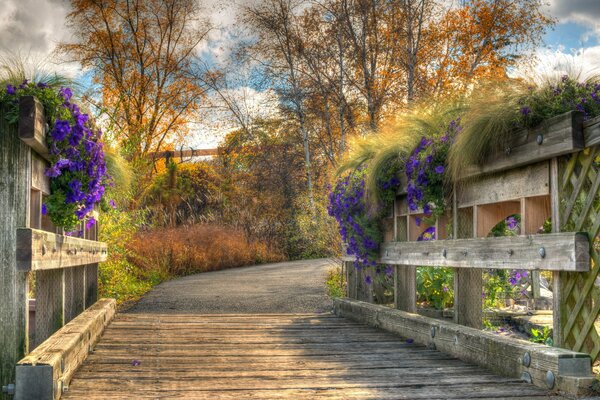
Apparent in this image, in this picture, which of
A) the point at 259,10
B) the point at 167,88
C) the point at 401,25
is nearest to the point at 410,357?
the point at 401,25

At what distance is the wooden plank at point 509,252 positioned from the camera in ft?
11.0

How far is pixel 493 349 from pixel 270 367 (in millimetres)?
1359

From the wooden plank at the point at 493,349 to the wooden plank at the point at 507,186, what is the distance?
34.1 inches

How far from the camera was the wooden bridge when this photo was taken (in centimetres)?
336

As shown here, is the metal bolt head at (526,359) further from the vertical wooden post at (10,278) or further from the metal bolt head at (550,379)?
the vertical wooden post at (10,278)

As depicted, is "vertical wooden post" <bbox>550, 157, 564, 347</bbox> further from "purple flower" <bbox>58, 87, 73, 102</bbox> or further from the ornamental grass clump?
"purple flower" <bbox>58, 87, 73, 102</bbox>

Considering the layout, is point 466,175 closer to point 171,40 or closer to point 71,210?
point 71,210

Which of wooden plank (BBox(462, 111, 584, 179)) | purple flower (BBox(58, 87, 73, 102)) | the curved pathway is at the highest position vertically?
purple flower (BBox(58, 87, 73, 102))

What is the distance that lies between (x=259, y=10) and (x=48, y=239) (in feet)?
43.4

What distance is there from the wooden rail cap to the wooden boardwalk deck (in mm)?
647

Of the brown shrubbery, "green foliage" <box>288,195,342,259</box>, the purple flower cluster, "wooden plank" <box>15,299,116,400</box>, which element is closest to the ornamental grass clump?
the purple flower cluster

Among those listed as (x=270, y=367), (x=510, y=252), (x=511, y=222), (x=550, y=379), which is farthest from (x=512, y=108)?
(x=511, y=222)

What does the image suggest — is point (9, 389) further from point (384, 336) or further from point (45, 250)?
point (384, 336)

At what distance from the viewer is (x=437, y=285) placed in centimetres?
743
